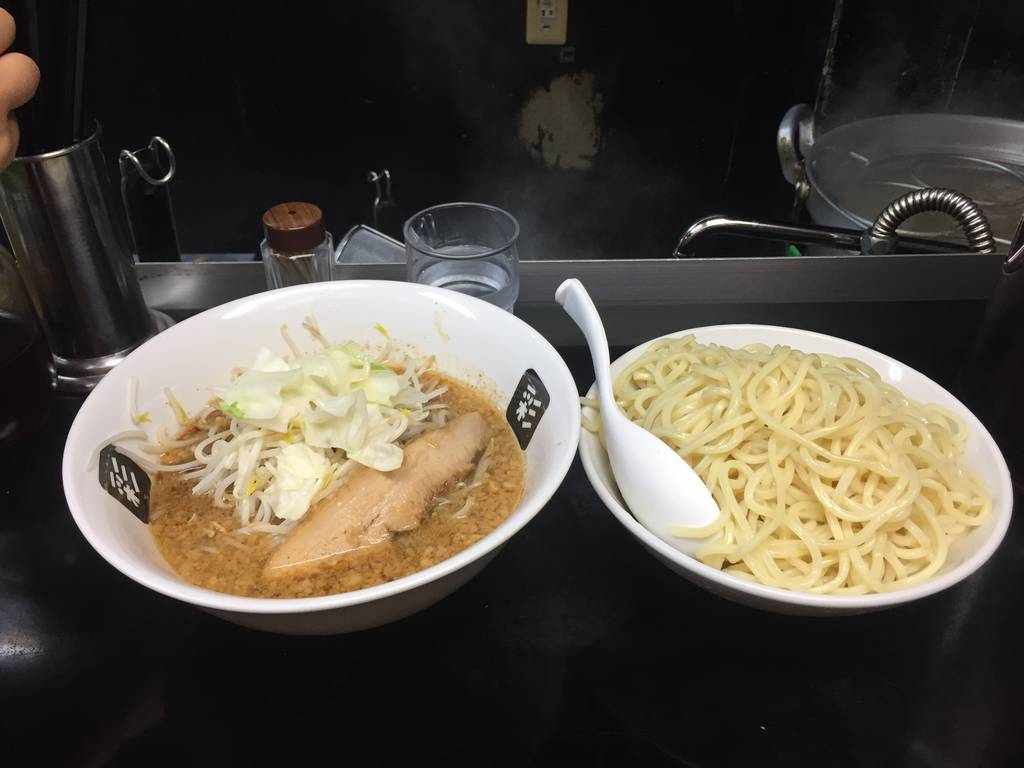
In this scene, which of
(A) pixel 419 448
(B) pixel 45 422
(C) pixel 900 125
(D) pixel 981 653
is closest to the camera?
(D) pixel 981 653

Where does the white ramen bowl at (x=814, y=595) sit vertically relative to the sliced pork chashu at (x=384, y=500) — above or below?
above

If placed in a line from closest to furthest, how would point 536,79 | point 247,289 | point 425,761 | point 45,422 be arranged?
point 425,761, point 45,422, point 247,289, point 536,79

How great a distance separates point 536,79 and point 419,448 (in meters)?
1.86

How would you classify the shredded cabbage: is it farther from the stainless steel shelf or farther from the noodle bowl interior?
the stainless steel shelf

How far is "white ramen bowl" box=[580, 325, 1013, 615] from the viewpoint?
39.8 inches

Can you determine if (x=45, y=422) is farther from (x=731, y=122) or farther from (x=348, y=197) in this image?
(x=731, y=122)

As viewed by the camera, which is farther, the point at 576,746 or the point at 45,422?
the point at 45,422

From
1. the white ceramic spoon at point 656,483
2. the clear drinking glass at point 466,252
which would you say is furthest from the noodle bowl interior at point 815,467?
the clear drinking glass at point 466,252

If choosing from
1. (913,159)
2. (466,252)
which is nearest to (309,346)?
(466,252)

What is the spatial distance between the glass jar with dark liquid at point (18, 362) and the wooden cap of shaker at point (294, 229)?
1.62 feet

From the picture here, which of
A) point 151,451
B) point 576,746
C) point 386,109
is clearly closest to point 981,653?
point 576,746

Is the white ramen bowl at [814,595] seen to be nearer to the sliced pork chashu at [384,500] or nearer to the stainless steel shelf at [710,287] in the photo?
the sliced pork chashu at [384,500]

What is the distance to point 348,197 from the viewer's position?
2859mm

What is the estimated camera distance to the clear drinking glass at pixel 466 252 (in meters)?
1.69
